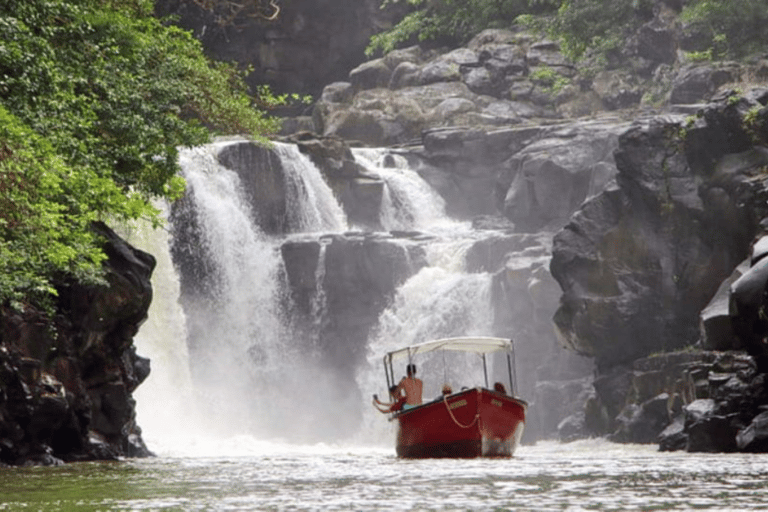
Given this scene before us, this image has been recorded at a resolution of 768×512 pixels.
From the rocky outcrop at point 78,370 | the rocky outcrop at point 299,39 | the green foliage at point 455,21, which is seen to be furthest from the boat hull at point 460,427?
the rocky outcrop at point 299,39

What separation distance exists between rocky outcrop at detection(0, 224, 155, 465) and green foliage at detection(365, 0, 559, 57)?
49083 mm

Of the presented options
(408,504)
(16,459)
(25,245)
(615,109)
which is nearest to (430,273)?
(615,109)

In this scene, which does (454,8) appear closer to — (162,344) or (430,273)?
(430,273)

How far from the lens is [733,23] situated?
190 ft

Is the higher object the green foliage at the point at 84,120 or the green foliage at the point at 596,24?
the green foliage at the point at 596,24

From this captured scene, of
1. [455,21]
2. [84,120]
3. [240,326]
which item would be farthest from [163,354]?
[455,21]

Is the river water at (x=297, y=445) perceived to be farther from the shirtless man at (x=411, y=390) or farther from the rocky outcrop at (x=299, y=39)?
the rocky outcrop at (x=299, y=39)

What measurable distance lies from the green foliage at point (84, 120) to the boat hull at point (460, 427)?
741 centimetres

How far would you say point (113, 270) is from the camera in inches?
1043

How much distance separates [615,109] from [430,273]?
21.6 m

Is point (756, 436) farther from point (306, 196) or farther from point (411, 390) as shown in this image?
point (306, 196)

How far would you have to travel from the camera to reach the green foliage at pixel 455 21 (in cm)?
7500

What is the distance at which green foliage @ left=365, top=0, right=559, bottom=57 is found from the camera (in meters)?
75.0

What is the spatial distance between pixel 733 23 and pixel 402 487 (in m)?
50.0
